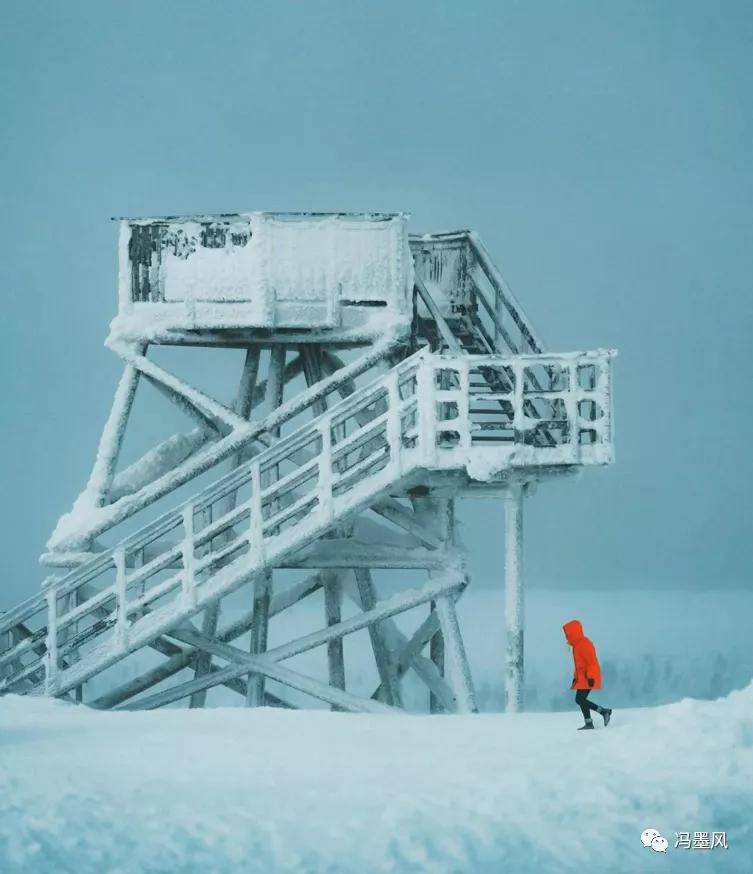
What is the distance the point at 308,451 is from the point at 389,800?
379 inches

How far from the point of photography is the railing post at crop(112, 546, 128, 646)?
2020cm

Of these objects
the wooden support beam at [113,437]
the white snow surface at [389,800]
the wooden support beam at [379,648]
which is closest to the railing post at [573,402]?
the white snow surface at [389,800]

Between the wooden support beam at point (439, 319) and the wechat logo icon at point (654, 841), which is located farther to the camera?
the wooden support beam at point (439, 319)

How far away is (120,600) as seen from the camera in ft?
66.4

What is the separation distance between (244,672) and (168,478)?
2.87 m

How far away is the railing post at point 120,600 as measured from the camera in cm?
2020

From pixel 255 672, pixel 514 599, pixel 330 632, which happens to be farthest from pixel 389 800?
pixel 255 672

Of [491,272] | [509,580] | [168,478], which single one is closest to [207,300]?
[168,478]

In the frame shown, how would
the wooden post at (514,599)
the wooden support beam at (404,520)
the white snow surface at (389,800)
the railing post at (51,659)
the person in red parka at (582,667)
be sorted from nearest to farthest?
the white snow surface at (389,800) < the person in red parka at (582,667) < the wooden post at (514,599) < the railing post at (51,659) < the wooden support beam at (404,520)

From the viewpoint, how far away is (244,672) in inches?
874

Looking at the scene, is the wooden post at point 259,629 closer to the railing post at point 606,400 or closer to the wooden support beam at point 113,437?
the wooden support beam at point 113,437

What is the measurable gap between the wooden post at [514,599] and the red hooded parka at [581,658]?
3323mm

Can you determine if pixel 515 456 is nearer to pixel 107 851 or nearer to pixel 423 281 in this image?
pixel 423 281

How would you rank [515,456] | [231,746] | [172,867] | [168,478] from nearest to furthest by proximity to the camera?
1. [172,867]
2. [231,746]
3. [515,456]
4. [168,478]
